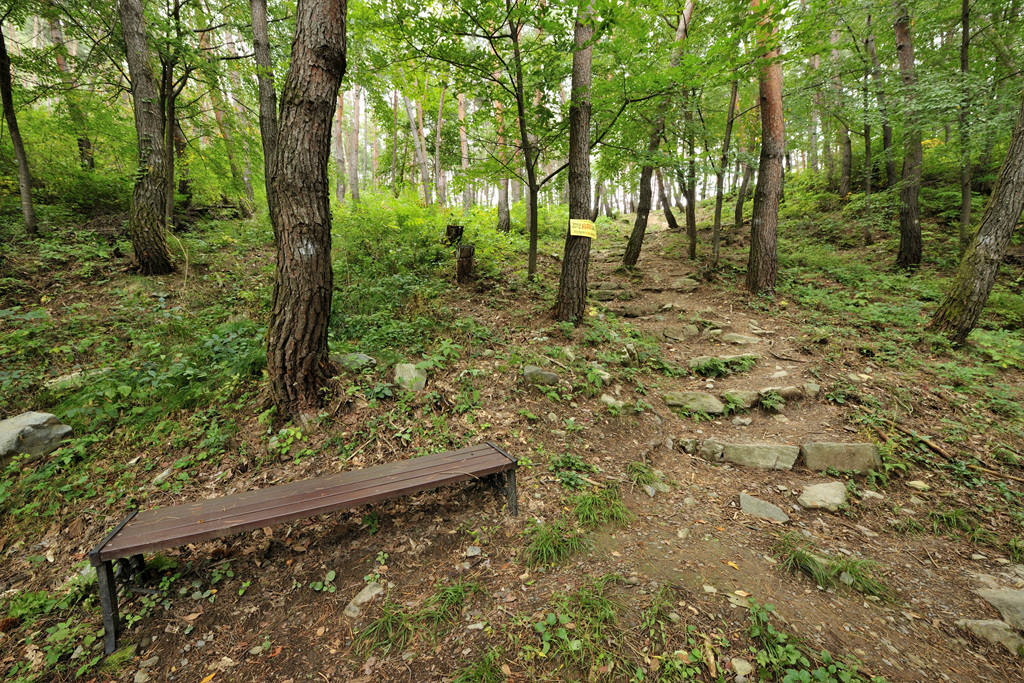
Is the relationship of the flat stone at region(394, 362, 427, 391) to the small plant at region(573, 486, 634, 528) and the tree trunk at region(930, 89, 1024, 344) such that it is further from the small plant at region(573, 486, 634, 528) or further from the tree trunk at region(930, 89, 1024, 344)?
the tree trunk at region(930, 89, 1024, 344)

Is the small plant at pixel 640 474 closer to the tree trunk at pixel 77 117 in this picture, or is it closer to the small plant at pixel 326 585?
the small plant at pixel 326 585

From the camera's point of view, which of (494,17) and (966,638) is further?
(494,17)

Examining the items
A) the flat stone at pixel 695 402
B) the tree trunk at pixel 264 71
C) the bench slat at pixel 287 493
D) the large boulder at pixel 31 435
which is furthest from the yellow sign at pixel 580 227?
the large boulder at pixel 31 435

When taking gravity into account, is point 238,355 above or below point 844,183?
below

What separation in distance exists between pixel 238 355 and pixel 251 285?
8.17 feet

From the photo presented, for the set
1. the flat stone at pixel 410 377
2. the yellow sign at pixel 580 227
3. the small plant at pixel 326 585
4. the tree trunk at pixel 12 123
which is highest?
the tree trunk at pixel 12 123

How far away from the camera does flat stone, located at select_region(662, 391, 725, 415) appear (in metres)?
4.55

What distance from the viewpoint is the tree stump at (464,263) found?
714 cm

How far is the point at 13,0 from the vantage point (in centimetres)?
596

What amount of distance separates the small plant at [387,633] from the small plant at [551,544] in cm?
→ 84

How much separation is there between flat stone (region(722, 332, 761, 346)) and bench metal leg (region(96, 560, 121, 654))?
7.32 m

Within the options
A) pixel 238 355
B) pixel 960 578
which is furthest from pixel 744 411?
pixel 238 355

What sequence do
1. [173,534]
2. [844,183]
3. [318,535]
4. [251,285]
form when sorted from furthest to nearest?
[844,183], [251,285], [318,535], [173,534]

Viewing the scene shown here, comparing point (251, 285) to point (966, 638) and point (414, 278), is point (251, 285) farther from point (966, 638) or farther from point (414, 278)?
point (966, 638)
